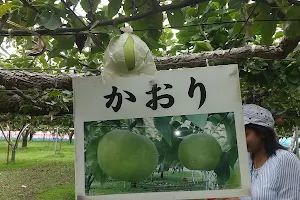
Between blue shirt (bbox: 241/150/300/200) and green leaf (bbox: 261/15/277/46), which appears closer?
green leaf (bbox: 261/15/277/46)

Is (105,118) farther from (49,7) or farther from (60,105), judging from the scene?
(60,105)

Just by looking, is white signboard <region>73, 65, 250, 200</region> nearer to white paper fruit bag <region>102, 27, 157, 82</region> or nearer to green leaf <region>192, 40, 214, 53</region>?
white paper fruit bag <region>102, 27, 157, 82</region>

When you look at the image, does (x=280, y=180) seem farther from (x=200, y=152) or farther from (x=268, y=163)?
(x=200, y=152)

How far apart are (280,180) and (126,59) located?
1075 mm

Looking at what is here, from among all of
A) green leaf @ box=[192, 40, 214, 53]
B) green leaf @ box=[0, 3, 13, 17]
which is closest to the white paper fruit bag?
green leaf @ box=[0, 3, 13, 17]

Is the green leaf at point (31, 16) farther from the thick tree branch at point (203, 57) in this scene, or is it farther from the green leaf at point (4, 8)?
the thick tree branch at point (203, 57)

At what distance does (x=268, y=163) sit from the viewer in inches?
68.3

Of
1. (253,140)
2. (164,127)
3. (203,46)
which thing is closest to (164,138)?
(164,127)

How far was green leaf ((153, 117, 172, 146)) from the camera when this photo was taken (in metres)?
1.20

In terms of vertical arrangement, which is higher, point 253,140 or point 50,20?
point 50,20

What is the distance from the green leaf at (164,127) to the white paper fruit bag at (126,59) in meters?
0.24

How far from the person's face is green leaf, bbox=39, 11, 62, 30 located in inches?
41.1

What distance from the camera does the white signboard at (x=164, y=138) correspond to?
3.90 ft

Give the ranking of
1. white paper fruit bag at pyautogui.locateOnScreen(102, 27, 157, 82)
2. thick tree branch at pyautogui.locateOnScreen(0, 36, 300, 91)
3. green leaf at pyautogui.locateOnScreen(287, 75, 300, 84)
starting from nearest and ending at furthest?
white paper fruit bag at pyautogui.locateOnScreen(102, 27, 157, 82) < thick tree branch at pyautogui.locateOnScreen(0, 36, 300, 91) < green leaf at pyautogui.locateOnScreen(287, 75, 300, 84)
